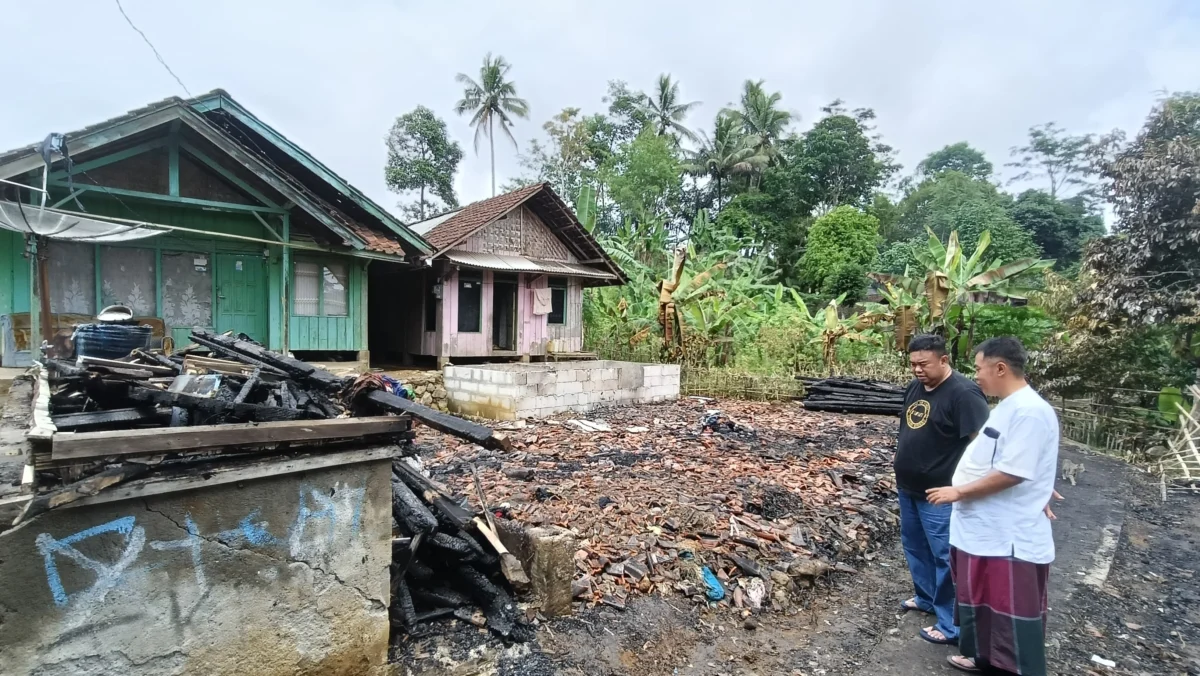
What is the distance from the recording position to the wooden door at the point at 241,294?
33.0 feet

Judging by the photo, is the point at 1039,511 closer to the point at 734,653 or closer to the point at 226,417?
the point at 734,653

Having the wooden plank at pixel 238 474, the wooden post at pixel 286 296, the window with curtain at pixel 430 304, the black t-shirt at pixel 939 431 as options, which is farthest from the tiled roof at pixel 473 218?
the black t-shirt at pixel 939 431

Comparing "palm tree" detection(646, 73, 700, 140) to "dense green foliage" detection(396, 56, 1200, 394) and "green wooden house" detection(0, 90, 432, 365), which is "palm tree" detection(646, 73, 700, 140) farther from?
"green wooden house" detection(0, 90, 432, 365)

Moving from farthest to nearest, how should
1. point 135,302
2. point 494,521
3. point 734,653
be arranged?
point 135,302
point 494,521
point 734,653

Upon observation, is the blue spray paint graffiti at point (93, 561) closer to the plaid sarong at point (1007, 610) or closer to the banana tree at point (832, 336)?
the plaid sarong at point (1007, 610)

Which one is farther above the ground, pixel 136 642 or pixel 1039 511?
pixel 1039 511

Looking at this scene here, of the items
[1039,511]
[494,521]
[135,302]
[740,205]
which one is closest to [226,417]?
[494,521]

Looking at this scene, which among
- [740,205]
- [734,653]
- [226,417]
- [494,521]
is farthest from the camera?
[740,205]

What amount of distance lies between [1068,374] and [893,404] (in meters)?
3.68

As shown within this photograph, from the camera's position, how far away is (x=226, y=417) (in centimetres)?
279

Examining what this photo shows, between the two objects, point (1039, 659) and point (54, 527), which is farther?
point (1039, 659)

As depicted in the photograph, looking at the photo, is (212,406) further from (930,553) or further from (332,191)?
(332,191)

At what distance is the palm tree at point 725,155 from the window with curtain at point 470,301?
22.1 m

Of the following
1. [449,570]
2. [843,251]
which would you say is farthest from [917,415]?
[843,251]
